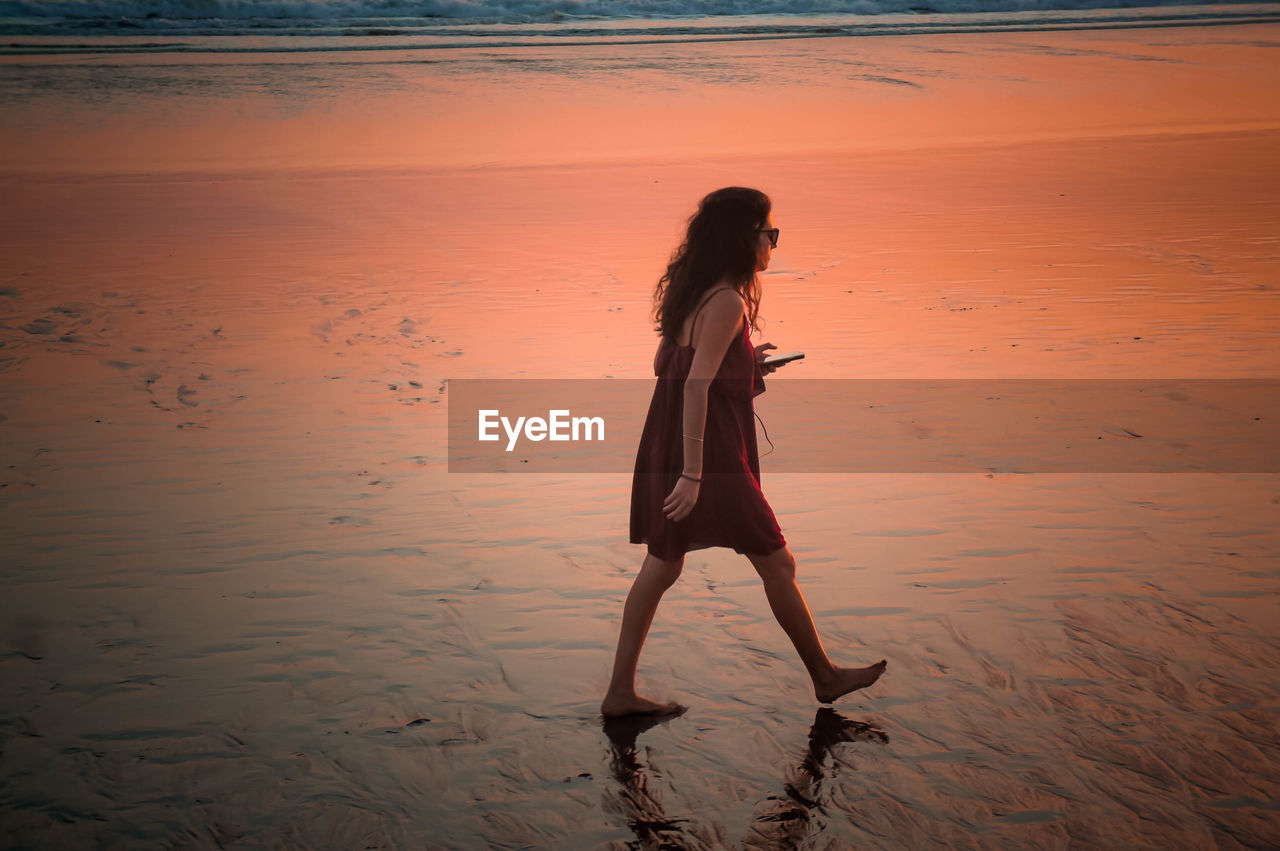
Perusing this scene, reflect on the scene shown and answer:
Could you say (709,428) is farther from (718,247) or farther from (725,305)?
(718,247)

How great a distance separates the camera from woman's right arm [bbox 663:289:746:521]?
329cm

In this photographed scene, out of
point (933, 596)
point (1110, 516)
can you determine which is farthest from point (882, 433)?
point (933, 596)

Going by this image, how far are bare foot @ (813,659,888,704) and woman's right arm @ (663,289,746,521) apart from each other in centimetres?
81

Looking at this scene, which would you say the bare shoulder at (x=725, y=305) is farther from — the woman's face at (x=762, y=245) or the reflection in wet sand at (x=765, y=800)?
the reflection in wet sand at (x=765, y=800)

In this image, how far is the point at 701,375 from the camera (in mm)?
3287

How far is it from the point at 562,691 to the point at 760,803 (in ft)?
2.97

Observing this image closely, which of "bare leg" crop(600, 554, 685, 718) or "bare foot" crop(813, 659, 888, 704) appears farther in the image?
"bare foot" crop(813, 659, 888, 704)

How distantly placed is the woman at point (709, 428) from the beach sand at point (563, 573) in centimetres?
52

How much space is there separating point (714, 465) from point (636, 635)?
24.1 inches

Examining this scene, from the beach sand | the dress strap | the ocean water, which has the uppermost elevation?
the ocean water

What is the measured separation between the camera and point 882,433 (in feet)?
21.4

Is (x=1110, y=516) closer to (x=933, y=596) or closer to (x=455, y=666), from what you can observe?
(x=933, y=596)

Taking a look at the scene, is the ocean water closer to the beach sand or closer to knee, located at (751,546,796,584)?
the beach sand

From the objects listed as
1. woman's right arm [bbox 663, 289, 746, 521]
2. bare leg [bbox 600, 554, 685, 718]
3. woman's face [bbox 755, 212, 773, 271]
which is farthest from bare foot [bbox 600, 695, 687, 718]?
woman's face [bbox 755, 212, 773, 271]
